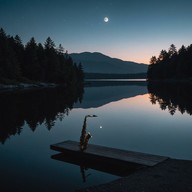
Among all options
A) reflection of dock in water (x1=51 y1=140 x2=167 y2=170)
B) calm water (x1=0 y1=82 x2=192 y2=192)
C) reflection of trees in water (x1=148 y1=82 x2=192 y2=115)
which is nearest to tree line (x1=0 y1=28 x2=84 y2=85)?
reflection of trees in water (x1=148 y1=82 x2=192 y2=115)

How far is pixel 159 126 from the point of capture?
25.9 meters

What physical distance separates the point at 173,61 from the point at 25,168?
4820 inches

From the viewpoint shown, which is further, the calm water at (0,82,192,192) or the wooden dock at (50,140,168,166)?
the wooden dock at (50,140,168,166)

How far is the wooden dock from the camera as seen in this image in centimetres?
1340

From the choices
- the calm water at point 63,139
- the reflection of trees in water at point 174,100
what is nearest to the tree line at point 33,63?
the reflection of trees in water at point 174,100

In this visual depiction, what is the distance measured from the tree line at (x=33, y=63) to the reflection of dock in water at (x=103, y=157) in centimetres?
6971

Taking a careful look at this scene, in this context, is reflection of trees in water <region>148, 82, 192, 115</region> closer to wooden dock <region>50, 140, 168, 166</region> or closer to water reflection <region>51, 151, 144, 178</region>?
wooden dock <region>50, 140, 168, 166</region>

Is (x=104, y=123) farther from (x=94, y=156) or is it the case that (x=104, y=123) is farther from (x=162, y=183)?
(x=162, y=183)

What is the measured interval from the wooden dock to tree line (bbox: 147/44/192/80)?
10428 cm

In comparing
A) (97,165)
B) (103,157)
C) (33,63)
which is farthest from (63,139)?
(33,63)

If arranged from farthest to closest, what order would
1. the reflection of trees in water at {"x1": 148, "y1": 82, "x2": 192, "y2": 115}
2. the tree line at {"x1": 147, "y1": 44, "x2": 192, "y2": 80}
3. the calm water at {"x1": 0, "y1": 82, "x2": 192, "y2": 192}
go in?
1. the tree line at {"x1": 147, "y1": 44, "x2": 192, "y2": 80}
2. the reflection of trees in water at {"x1": 148, "y1": 82, "x2": 192, "y2": 115}
3. the calm water at {"x1": 0, "y1": 82, "x2": 192, "y2": 192}

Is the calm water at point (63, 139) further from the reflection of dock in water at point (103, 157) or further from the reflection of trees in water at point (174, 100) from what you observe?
the reflection of trees in water at point (174, 100)

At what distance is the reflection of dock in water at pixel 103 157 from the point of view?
13.4m

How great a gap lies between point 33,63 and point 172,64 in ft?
216
